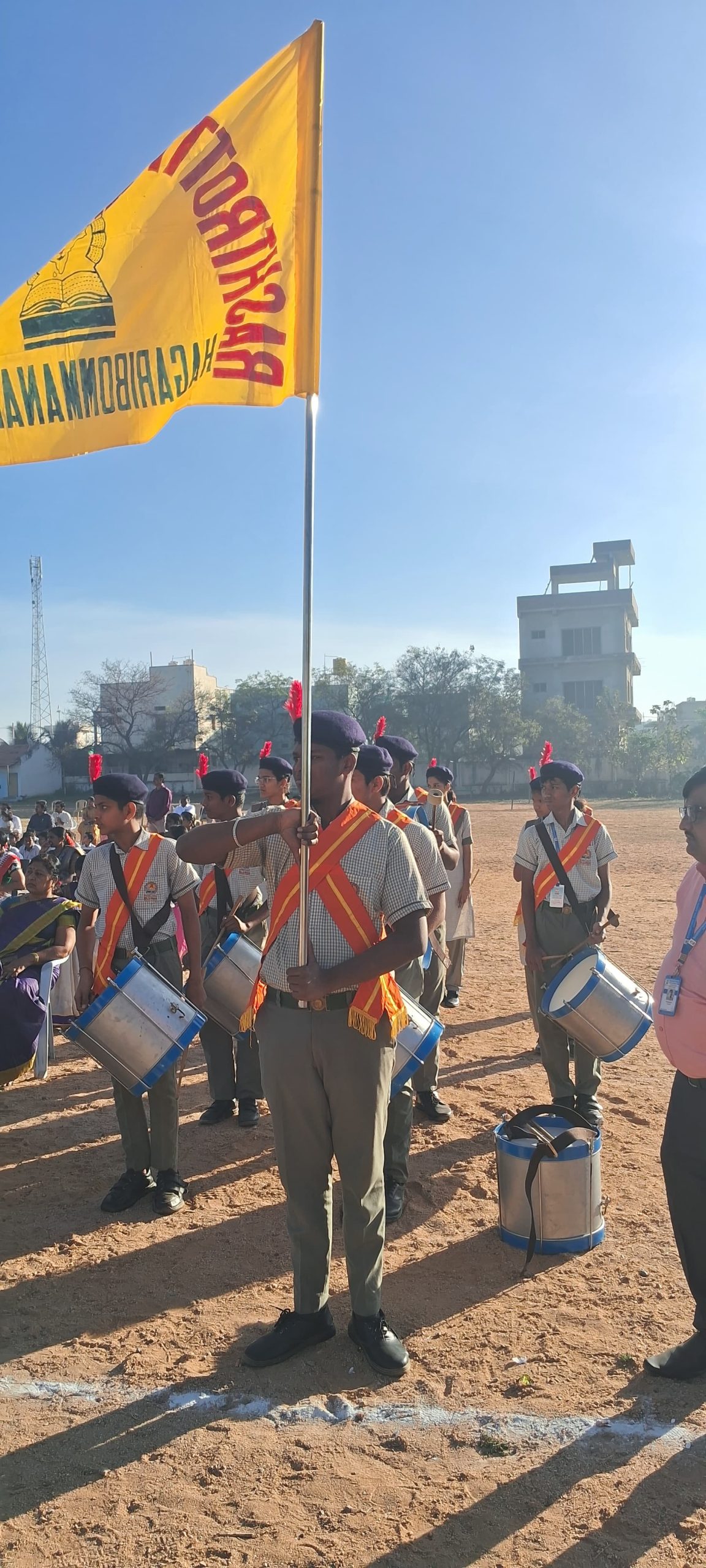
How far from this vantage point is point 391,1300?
13.8ft

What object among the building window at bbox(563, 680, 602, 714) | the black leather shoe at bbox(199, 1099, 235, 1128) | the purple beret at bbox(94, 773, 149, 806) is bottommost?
the black leather shoe at bbox(199, 1099, 235, 1128)

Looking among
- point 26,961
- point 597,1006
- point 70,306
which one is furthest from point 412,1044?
point 70,306

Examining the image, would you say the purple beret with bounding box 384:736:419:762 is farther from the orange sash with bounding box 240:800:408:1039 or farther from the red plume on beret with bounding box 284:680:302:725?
the orange sash with bounding box 240:800:408:1039

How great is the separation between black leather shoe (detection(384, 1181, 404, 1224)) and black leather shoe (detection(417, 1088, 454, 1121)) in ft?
4.19

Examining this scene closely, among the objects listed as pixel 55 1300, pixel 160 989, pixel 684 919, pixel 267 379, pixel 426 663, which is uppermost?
pixel 426 663

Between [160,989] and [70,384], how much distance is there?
280 cm

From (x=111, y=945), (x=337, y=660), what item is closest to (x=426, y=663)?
(x=337, y=660)

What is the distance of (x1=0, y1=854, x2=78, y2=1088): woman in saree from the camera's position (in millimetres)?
6641

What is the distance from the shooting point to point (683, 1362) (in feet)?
11.8

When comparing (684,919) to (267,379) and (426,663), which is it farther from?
(426,663)

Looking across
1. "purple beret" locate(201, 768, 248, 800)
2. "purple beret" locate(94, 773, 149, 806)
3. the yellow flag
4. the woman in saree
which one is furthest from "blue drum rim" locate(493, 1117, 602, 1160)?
the woman in saree

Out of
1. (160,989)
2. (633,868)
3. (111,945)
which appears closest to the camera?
(160,989)

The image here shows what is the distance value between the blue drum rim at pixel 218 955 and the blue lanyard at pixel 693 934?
3.01 m

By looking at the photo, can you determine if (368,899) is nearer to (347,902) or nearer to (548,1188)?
(347,902)
